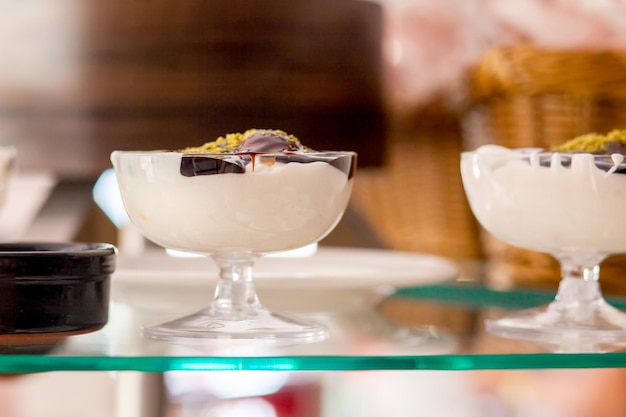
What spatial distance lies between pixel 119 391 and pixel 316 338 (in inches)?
11.8

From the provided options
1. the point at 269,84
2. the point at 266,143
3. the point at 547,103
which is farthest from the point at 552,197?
the point at 269,84

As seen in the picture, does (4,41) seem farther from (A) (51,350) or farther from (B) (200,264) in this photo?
(A) (51,350)

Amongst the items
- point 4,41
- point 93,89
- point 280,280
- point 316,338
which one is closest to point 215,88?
point 93,89

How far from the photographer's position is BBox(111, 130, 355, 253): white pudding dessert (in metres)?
0.50

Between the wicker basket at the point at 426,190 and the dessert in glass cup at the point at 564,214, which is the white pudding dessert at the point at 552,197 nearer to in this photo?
the dessert in glass cup at the point at 564,214

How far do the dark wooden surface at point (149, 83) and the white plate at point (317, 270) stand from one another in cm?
31

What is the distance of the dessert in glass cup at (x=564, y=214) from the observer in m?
0.53

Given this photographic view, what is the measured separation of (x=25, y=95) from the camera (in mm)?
1079

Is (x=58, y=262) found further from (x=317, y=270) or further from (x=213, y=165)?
(x=317, y=270)

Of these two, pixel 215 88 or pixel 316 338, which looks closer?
pixel 316 338

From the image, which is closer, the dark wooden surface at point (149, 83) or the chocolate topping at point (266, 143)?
the chocolate topping at point (266, 143)

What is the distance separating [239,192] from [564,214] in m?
0.20

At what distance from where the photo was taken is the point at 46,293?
497 mm

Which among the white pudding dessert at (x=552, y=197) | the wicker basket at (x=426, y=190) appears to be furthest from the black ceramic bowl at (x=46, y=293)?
the wicker basket at (x=426, y=190)
